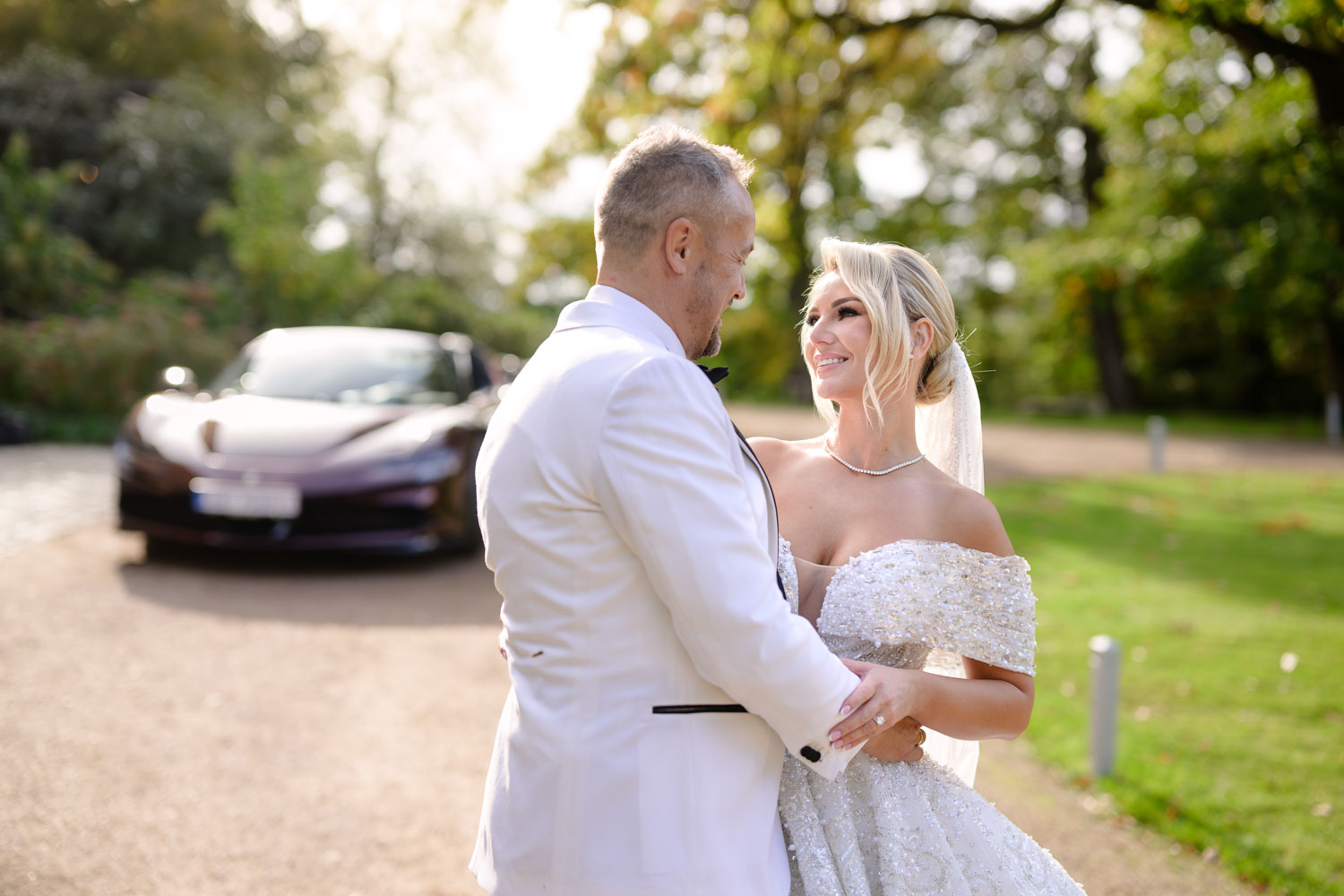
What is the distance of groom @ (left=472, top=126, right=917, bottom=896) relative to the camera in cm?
159

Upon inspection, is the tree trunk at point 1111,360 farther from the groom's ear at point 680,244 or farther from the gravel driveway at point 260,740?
the groom's ear at point 680,244

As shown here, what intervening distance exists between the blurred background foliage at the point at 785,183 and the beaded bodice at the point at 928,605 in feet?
24.2

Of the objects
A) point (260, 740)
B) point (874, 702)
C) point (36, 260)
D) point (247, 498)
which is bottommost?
point (260, 740)

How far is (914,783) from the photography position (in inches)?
88.1

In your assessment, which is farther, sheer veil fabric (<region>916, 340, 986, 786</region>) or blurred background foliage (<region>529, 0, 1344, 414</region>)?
blurred background foliage (<region>529, 0, 1344, 414</region>)

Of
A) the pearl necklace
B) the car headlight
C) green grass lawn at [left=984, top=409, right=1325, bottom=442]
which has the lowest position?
green grass lawn at [left=984, top=409, right=1325, bottom=442]

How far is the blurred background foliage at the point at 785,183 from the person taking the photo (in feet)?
49.9

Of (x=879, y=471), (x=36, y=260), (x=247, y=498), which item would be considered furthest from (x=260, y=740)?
(x=36, y=260)

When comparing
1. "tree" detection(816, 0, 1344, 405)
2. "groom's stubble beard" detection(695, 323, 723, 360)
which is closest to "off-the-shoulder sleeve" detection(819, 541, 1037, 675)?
"groom's stubble beard" detection(695, 323, 723, 360)

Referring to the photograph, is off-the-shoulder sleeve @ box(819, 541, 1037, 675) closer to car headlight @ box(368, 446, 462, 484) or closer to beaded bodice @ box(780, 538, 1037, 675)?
beaded bodice @ box(780, 538, 1037, 675)

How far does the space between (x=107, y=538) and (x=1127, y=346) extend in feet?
102

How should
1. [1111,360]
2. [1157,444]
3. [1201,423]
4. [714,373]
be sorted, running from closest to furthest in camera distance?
[714,373] < [1157,444] < [1201,423] < [1111,360]

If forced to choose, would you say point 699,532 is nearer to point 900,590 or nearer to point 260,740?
point 900,590

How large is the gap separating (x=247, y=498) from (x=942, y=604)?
5.67 m
